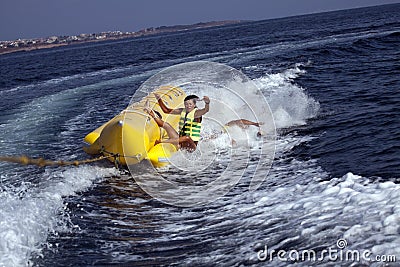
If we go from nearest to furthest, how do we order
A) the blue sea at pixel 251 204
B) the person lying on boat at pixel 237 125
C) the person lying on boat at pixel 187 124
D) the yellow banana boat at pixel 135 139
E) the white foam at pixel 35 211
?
1. the blue sea at pixel 251 204
2. the white foam at pixel 35 211
3. the person lying on boat at pixel 187 124
4. the yellow banana boat at pixel 135 139
5. the person lying on boat at pixel 237 125

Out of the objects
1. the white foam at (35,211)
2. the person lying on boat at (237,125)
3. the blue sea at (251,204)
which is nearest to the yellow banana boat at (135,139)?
the blue sea at (251,204)

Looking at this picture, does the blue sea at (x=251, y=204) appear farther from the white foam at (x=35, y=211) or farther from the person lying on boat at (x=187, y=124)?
the person lying on boat at (x=187, y=124)

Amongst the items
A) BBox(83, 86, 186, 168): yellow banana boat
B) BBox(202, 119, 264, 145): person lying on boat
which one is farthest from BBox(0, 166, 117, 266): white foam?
BBox(202, 119, 264, 145): person lying on boat

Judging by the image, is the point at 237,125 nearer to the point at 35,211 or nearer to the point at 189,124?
the point at 189,124

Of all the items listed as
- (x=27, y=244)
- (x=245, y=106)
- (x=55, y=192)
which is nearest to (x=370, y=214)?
(x=27, y=244)

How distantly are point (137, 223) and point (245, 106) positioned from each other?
5.82 meters

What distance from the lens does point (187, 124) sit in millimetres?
7785

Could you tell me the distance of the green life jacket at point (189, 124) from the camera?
305 inches

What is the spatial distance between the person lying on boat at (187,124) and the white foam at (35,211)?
1217 millimetres

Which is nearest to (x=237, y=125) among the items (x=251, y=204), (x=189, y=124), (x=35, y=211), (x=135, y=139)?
(x=189, y=124)

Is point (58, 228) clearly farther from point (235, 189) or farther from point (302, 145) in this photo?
point (302, 145)

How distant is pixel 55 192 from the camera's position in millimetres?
7152

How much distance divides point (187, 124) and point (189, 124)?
34 mm

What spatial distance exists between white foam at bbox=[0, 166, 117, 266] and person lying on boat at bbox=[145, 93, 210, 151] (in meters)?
1.22
